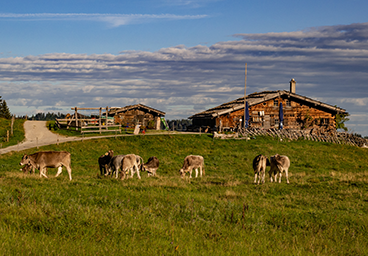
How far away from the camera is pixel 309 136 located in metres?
53.4

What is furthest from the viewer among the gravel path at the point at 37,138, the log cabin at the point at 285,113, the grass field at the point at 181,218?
the log cabin at the point at 285,113

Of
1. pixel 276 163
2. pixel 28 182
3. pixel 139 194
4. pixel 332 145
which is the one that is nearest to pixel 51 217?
pixel 139 194

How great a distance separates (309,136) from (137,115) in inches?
1106

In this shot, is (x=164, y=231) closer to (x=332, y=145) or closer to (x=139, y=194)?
(x=139, y=194)

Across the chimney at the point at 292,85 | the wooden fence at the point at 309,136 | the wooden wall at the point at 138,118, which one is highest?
the chimney at the point at 292,85

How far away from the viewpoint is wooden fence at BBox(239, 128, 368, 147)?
51.1 metres

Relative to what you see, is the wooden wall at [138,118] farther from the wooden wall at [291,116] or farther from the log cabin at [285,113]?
the wooden wall at [291,116]

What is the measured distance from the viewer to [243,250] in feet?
28.2

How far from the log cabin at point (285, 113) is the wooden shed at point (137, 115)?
304 inches

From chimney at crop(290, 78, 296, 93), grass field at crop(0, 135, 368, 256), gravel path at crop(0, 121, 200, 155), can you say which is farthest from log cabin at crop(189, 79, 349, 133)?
grass field at crop(0, 135, 368, 256)

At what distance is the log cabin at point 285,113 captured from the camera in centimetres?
5581

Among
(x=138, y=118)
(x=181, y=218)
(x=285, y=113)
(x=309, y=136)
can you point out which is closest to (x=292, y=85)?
(x=285, y=113)

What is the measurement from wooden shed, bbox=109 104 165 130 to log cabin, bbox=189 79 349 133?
25.3ft

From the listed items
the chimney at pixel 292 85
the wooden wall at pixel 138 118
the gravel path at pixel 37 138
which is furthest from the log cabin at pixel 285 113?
the gravel path at pixel 37 138
